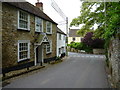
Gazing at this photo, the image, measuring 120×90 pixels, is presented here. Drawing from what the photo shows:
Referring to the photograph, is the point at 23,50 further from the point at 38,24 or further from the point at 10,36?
the point at 38,24

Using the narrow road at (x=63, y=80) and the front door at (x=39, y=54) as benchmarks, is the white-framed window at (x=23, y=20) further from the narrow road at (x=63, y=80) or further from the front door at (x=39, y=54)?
the narrow road at (x=63, y=80)

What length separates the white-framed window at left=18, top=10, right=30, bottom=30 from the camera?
11200 mm

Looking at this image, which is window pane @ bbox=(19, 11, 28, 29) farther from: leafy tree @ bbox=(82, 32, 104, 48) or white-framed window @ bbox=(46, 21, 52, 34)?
leafy tree @ bbox=(82, 32, 104, 48)

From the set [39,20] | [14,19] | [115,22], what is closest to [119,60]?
[115,22]

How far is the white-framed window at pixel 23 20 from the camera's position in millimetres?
11200

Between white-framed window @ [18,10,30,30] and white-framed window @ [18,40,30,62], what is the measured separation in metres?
1.48

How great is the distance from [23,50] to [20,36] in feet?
4.73

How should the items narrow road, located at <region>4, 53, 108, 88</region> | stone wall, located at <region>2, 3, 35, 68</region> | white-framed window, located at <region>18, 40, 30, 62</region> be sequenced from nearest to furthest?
narrow road, located at <region>4, 53, 108, 88</region> < stone wall, located at <region>2, 3, 35, 68</region> < white-framed window, located at <region>18, 40, 30, 62</region>

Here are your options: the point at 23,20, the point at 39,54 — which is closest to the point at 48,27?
the point at 39,54

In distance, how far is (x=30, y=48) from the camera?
12.8 metres

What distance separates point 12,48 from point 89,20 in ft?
40.6

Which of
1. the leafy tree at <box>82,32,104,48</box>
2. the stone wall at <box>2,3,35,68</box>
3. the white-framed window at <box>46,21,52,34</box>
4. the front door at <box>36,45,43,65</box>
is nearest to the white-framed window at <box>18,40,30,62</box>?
the stone wall at <box>2,3,35,68</box>

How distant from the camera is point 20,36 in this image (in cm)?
1120

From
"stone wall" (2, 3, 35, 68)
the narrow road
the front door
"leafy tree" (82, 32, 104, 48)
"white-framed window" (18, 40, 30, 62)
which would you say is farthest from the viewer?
"leafy tree" (82, 32, 104, 48)
